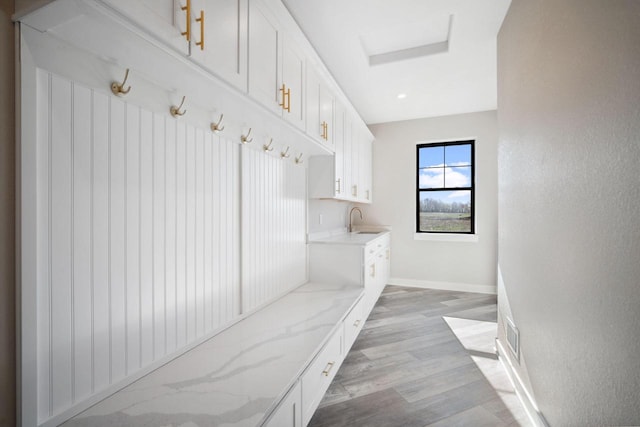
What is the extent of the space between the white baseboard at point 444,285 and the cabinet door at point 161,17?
4.25m

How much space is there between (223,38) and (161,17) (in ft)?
1.07

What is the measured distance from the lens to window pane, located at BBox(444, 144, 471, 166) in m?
4.32

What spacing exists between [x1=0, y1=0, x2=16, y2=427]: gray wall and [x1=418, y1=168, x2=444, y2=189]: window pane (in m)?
4.44

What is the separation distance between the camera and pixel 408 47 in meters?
2.64

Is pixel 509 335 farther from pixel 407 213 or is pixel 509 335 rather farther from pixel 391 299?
pixel 407 213

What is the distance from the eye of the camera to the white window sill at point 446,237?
420cm

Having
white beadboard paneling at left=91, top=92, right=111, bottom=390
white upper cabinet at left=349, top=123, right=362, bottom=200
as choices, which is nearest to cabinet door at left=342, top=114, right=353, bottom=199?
white upper cabinet at left=349, top=123, right=362, bottom=200

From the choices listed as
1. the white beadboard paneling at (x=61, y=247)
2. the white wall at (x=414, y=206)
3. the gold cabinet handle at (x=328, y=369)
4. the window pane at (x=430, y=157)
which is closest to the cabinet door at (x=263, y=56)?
the white beadboard paneling at (x=61, y=247)

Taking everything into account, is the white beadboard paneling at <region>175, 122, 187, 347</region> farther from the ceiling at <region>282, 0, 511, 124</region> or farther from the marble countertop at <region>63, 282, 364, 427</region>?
Answer: the ceiling at <region>282, 0, 511, 124</region>

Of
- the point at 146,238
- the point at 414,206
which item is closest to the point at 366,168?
the point at 414,206

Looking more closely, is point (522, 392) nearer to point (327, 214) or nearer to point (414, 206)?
point (327, 214)

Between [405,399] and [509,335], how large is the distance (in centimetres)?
89

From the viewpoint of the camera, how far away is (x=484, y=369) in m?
2.16

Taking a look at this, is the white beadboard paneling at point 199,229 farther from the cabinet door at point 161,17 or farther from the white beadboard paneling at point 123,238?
the cabinet door at point 161,17
